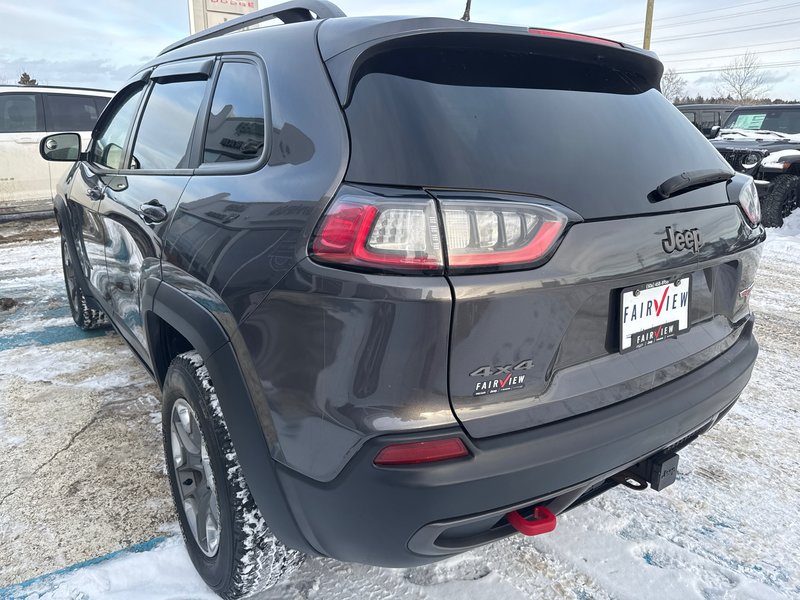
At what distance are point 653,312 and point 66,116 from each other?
9580mm

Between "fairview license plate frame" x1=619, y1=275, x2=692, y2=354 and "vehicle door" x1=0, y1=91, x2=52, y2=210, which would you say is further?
"vehicle door" x1=0, y1=91, x2=52, y2=210

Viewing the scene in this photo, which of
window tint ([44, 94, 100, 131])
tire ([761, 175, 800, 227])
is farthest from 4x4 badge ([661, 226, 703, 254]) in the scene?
window tint ([44, 94, 100, 131])

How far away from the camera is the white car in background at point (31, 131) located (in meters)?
8.51

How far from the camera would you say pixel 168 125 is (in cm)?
242

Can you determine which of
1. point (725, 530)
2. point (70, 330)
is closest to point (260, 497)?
point (725, 530)

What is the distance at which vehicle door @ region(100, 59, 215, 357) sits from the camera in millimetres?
2162

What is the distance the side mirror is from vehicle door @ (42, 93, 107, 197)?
18.4ft

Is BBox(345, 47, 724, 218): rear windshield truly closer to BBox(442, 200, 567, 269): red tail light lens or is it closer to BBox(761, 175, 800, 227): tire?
BBox(442, 200, 567, 269): red tail light lens

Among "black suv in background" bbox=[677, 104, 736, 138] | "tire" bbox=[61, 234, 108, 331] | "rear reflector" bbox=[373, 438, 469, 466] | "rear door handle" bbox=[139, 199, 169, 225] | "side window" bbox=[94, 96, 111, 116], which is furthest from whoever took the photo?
"black suv in background" bbox=[677, 104, 736, 138]

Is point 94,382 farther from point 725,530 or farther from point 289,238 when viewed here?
point 725,530

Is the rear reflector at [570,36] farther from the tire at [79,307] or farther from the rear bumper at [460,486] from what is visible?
the tire at [79,307]

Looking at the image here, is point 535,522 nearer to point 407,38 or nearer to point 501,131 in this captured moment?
point 501,131

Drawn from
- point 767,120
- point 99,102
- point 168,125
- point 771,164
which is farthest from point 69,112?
point 767,120

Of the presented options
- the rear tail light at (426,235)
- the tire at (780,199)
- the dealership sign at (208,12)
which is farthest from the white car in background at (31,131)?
the tire at (780,199)
